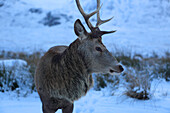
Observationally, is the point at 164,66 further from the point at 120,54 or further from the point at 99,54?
the point at 99,54

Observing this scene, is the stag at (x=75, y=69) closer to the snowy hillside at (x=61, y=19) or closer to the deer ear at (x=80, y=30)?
the deer ear at (x=80, y=30)

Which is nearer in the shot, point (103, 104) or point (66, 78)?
point (66, 78)

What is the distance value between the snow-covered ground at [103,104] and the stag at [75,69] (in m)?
1.31

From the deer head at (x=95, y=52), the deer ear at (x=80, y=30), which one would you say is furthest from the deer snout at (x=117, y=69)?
the deer ear at (x=80, y=30)

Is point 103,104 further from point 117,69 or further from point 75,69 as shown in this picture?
point 117,69

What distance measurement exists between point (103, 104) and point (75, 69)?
1824mm

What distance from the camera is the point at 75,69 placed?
243 cm

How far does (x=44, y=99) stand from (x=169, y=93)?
116 inches

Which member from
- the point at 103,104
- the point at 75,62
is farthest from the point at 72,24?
the point at 75,62

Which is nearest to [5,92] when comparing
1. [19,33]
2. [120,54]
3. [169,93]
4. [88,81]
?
[88,81]

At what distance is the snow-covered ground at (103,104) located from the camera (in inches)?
142

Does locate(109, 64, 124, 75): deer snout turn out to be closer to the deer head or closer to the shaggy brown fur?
the deer head

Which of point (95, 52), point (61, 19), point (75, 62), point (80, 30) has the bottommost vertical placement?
point (75, 62)

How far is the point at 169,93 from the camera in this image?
434 centimetres
